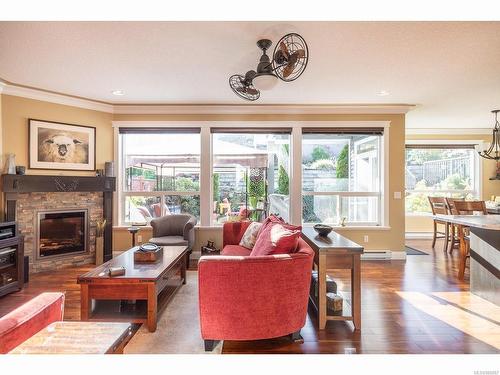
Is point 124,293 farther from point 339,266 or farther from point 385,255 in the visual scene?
point 385,255

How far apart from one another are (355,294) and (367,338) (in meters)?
0.34

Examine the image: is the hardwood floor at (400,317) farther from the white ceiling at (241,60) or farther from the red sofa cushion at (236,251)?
the white ceiling at (241,60)

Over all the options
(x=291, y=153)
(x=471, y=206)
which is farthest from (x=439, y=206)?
(x=291, y=153)

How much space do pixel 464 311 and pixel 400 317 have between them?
2.26 feet

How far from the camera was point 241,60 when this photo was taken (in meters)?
2.92

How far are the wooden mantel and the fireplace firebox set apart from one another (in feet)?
1.04

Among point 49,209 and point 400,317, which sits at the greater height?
point 49,209

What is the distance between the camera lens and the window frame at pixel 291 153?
15.1ft

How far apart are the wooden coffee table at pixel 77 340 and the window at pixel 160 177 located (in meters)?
3.59
